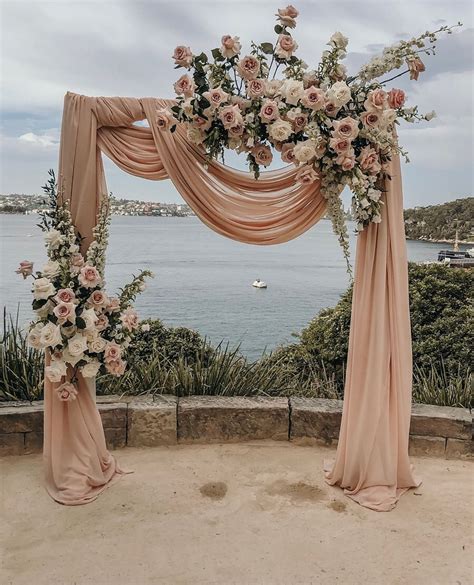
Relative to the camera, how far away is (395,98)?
264 centimetres

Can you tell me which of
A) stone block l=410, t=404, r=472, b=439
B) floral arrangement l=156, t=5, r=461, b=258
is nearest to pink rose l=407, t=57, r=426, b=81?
floral arrangement l=156, t=5, r=461, b=258

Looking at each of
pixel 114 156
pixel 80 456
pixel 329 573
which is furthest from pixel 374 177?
pixel 80 456

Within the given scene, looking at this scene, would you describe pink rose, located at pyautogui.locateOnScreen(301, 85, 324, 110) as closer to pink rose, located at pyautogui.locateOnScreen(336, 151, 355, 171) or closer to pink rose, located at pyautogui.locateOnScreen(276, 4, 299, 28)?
pink rose, located at pyautogui.locateOnScreen(336, 151, 355, 171)

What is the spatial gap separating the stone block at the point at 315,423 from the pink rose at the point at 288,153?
1.72m

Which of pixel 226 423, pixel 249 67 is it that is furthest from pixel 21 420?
pixel 249 67

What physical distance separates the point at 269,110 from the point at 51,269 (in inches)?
57.1

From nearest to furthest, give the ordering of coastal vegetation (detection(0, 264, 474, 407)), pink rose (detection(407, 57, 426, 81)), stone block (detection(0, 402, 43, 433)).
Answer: pink rose (detection(407, 57, 426, 81)) < stone block (detection(0, 402, 43, 433)) < coastal vegetation (detection(0, 264, 474, 407))

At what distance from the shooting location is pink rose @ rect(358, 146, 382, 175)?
2646mm

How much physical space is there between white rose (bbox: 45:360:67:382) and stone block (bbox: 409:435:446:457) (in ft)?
7.50

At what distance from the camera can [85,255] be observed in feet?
9.97

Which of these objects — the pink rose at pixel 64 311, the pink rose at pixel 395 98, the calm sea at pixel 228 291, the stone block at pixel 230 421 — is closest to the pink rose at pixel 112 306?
the pink rose at pixel 64 311

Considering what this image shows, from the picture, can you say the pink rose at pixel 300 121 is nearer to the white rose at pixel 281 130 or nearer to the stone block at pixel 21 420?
the white rose at pixel 281 130

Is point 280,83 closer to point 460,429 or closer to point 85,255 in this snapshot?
point 85,255

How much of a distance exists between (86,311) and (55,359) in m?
0.34
